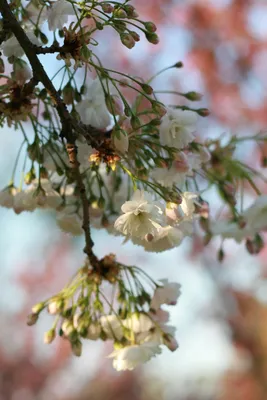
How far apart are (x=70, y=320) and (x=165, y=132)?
31cm

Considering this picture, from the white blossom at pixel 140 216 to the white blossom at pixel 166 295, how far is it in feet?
0.71

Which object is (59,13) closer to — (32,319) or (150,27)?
(150,27)

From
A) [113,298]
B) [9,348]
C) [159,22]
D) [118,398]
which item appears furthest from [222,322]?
[113,298]

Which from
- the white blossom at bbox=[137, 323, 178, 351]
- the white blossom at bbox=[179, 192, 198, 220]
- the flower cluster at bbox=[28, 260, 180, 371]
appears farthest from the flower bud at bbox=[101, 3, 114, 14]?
the white blossom at bbox=[137, 323, 178, 351]

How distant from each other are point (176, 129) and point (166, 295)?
28cm

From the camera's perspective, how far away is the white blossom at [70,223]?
2.99ft

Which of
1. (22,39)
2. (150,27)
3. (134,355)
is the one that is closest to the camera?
(22,39)

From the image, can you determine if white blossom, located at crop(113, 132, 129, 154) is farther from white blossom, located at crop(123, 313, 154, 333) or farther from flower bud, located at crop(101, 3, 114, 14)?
white blossom, located at crop(123, 313, 154, 333)

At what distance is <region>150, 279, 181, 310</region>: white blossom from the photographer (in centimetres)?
93

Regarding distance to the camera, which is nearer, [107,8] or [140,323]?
[107,8]

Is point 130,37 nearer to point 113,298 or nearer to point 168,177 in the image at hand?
point 168,177

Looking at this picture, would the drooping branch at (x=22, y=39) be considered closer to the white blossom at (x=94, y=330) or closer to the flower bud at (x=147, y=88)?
the flower bud at (x=147, y=88)

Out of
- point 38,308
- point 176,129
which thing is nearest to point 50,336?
point 38,308

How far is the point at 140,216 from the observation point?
72cm
